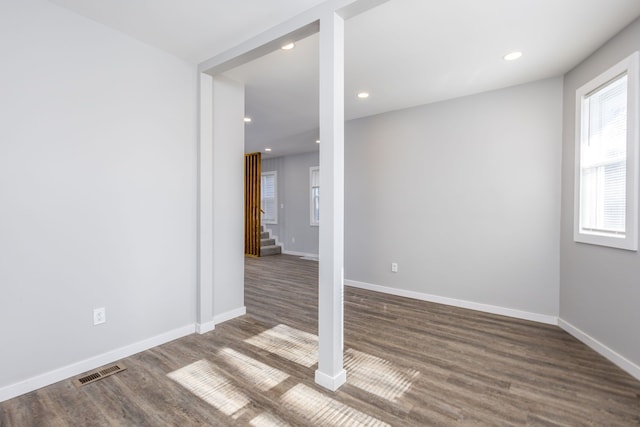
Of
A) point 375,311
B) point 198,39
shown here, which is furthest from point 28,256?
point 375,311

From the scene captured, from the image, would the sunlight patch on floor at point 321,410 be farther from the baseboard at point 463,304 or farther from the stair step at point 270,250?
the stair step at point 270,250

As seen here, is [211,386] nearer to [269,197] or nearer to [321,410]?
[321,410]

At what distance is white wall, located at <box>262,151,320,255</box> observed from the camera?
7.62 meters

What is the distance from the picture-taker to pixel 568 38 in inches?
95.0

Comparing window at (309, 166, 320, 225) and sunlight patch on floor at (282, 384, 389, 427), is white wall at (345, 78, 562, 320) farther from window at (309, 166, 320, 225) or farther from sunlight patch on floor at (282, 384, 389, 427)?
window at (309, 166, 320, 225)

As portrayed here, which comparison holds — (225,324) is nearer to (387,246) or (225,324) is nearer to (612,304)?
(387,246)

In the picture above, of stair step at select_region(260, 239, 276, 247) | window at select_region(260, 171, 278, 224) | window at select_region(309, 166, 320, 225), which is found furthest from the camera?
window at select_region(260, 171, 278, 224)

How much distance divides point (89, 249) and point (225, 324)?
4.78 feet

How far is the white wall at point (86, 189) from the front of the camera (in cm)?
194

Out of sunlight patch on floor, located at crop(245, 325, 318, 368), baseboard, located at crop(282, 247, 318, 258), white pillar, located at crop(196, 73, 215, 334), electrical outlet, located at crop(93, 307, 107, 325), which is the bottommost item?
sunlight patch on floor, located at crop(245, 325, 318, 368)

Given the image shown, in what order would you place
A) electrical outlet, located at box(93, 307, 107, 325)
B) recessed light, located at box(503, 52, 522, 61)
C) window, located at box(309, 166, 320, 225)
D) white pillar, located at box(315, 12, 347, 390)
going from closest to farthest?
white pillar, located at box(315, 12, 347, 390) < electrical outlet, located at box(93, 307, 107, 325) < recessed light, located at box(503, 52, 522, 61) < window, located at box(309, 166, 320, 225)

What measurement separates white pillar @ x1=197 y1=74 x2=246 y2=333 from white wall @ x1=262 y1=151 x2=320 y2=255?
13.7 ft

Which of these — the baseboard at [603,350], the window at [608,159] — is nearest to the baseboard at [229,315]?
the baseboard at [603,350]

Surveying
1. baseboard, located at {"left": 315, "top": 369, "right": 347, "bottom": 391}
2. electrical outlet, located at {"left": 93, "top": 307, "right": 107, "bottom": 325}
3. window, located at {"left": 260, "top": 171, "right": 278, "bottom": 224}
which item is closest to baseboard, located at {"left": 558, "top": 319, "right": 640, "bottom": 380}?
baseboard, located at {"left": 315, "top": 369, "right": 347, "bottom": 391}
